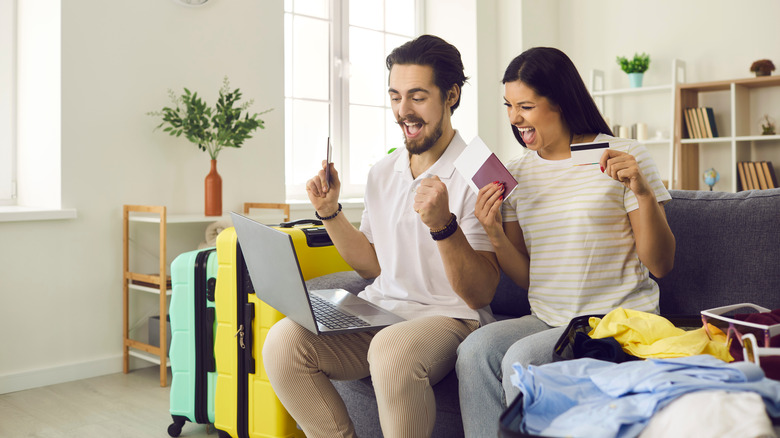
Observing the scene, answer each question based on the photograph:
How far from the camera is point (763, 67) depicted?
4.14 metres

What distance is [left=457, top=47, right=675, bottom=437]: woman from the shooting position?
4.24ft

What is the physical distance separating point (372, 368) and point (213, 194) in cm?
188

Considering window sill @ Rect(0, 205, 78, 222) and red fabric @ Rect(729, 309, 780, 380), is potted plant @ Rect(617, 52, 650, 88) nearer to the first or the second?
window sill @ Rect(0, 205, 78, 222)

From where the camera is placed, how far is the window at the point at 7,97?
2979mm

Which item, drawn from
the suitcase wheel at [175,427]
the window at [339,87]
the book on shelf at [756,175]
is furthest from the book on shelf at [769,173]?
the suitcase wheel at [175,427]

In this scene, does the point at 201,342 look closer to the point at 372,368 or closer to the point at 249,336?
the point at 249,336

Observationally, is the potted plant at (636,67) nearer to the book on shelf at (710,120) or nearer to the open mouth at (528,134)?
the book on shelf at (710,120)

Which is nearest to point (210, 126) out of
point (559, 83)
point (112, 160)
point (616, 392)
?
point (112, 160)

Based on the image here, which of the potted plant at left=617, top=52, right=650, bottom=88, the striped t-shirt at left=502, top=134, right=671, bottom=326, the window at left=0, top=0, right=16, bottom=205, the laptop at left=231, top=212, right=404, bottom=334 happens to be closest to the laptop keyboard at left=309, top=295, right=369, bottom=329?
the laptop at left=231, top=212, right=404, bottom=334

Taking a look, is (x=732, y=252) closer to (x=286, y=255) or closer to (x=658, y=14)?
(x=286, y=255)

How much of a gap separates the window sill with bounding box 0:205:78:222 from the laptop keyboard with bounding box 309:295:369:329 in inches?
63.5

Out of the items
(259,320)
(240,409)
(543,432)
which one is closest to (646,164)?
(543,432)

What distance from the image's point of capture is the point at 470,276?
147 centimetres

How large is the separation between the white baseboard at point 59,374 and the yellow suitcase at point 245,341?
1196 mm
